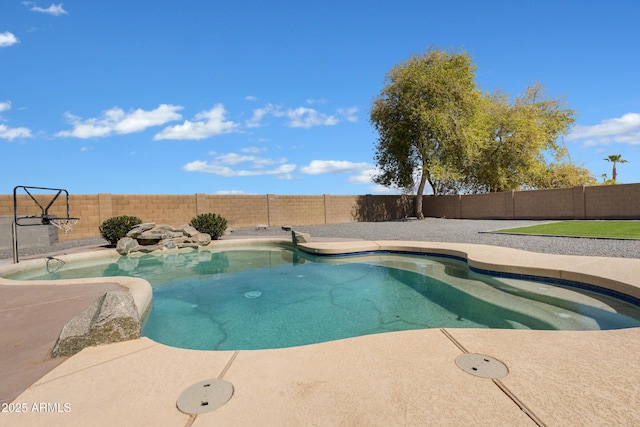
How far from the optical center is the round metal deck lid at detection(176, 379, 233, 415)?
1.95 meters

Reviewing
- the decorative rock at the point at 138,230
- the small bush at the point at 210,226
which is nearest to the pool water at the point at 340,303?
the decorative rock at the point at 138,230

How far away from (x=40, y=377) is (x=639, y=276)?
706 cm

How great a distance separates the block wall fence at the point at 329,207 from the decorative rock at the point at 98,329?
13559mm

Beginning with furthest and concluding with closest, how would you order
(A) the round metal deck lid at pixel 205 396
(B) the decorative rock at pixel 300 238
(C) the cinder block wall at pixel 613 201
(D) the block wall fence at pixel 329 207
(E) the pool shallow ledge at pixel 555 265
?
1. (C) the cinder block wall at pixel 613 201
2. (D) the block wall fence at pixel 329 207
3. (B) the decorative rock at pixel 300 238
4. (E) the pool shallow ledge at pixel 555 265
5. (A) the round metal deck lid at pixel 205 396

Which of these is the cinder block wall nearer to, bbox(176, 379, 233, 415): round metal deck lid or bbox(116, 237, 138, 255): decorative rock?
bbox(116, 237, 138, 255): decorative rock

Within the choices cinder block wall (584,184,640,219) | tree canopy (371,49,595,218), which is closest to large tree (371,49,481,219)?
tree canopy (371,49,595,218)

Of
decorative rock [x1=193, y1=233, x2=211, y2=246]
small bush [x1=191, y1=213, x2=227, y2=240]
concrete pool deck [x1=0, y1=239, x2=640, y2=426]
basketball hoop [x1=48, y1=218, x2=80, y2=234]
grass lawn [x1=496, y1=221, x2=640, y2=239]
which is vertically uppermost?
basketball hoop [x1=48, y1=218, x2=80, y2=234]

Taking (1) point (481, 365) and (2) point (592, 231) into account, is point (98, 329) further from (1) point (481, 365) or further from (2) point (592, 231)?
(2) point (592, 231)

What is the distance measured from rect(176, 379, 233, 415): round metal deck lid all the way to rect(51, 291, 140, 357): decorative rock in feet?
4.16

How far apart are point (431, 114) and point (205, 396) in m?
22.5

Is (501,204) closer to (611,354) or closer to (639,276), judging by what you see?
(639,276)

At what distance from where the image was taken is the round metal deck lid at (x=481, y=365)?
7.36 ft

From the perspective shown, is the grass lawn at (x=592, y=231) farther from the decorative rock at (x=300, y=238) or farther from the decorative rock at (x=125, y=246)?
the decorative rock at (x=125, y=246)

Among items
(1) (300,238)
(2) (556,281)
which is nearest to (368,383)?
(2) (556,281)
